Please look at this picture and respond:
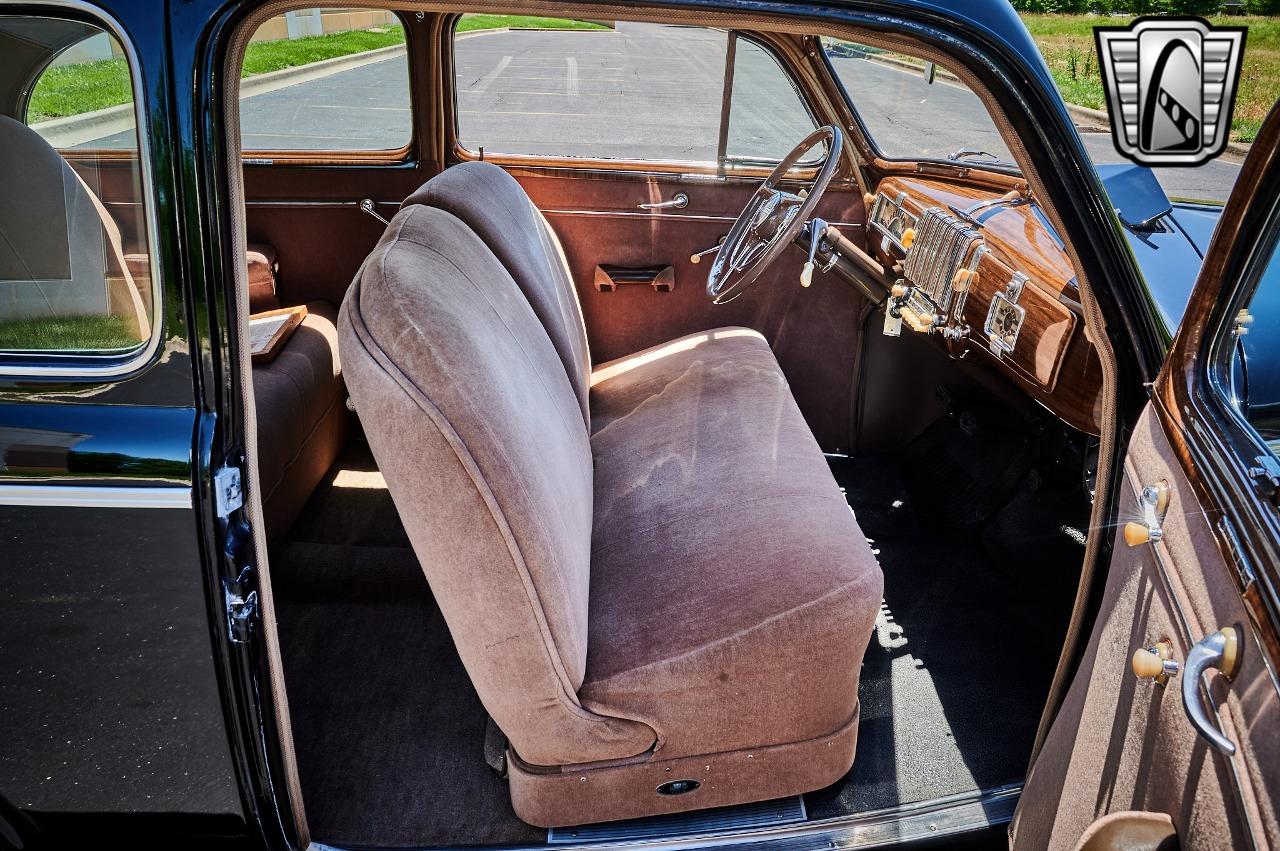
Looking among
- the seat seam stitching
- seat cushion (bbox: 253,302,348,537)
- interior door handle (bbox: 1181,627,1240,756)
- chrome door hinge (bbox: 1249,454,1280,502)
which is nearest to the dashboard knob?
the seat seam stitching

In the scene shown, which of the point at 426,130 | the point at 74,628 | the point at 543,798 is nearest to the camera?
the point at 74,628

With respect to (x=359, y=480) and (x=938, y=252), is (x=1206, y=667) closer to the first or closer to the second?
(x=938, y=252)

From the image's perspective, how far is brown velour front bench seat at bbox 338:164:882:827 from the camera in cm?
126

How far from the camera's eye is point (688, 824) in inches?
62.0

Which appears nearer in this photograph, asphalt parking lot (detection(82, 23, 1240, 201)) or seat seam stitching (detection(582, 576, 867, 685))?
seat seam stitching (detection(582, 576, 867, 685))

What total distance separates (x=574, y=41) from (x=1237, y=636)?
9.07 feet

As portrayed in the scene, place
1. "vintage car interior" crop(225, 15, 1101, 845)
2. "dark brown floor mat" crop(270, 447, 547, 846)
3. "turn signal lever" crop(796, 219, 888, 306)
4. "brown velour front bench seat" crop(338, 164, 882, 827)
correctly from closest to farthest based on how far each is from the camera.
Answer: "brown velour front bench seat" crop(338, 164, 882, 827)
"vintage car interior" crop(225, 15, 1101, 845)
"dark brown floor mat" crop(270, 447, 547, 846)
"turn signal lever" crop(796, 219, 888, 306)

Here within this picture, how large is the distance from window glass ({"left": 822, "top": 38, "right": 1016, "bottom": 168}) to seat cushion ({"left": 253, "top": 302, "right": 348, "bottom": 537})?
1666mm

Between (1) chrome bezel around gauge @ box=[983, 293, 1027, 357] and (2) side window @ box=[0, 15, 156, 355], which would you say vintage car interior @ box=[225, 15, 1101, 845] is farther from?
(2) side window @ box=[0, 15, 156, 355]

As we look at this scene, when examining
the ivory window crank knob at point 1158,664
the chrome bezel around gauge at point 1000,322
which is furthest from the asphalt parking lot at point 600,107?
the ivory window crank knob at point 1158,664

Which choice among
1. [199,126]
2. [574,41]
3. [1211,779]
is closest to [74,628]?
[199,126]

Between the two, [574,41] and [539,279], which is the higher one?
[574,41]

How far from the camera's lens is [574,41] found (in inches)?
118

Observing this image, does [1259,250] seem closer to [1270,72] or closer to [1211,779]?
[1270,72]
